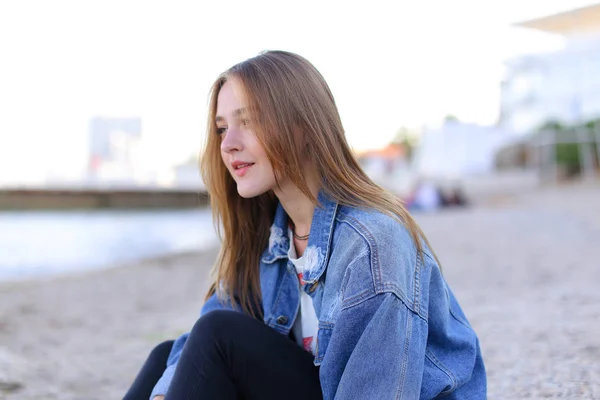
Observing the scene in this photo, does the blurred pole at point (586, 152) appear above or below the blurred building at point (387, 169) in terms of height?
above

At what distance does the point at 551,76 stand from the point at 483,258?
14220mm

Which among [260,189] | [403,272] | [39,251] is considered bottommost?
[39,251]

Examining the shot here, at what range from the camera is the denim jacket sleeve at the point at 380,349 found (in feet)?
3.61

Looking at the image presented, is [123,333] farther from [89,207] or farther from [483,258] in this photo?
[89,207]

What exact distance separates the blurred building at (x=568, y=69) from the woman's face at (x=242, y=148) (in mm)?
12889

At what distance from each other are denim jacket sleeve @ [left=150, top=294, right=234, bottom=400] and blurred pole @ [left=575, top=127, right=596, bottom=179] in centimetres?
1097

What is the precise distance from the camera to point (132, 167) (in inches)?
1198

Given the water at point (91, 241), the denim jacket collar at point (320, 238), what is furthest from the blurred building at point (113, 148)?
the denim jacket collar at point (320, 238)

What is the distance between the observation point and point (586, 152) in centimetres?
1137

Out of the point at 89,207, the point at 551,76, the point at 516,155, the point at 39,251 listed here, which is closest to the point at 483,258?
the point at 39,251

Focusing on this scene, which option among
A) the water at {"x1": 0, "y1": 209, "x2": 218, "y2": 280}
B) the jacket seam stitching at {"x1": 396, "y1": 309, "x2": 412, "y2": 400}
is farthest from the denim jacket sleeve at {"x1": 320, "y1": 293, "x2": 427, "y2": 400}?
the water at {"x1": 0, "y1": 209, "x2": 218, "y2": 280}

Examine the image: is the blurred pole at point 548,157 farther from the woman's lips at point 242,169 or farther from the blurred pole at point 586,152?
the woman's lips at point 242,169

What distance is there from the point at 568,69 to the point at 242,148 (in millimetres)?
17292

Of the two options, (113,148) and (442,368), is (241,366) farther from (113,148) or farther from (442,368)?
(113,148)
